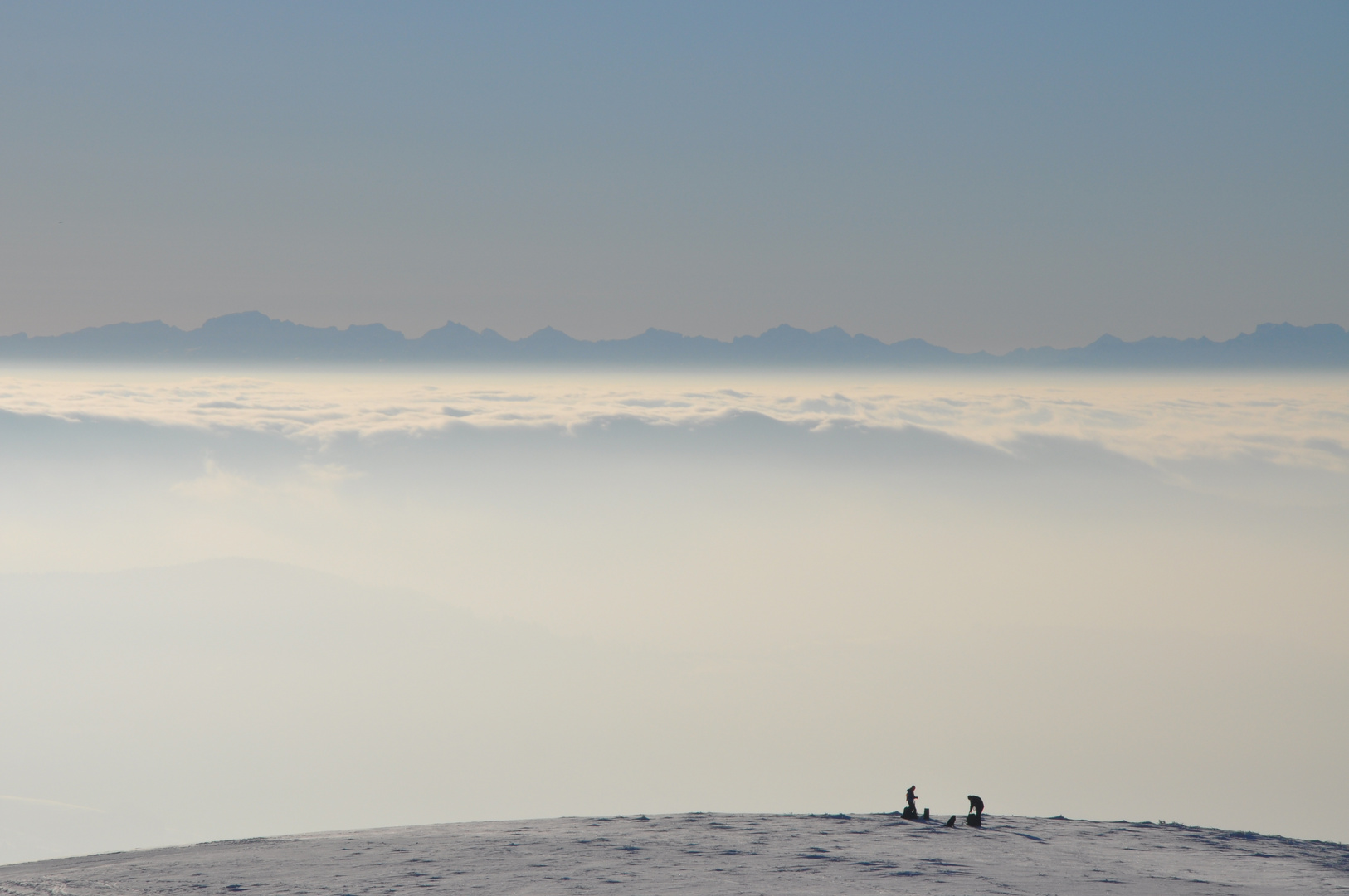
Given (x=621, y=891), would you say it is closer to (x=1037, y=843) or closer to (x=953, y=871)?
(x=953, y=871)

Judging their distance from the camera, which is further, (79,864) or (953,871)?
(79,864)

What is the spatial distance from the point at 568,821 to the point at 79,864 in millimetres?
18542

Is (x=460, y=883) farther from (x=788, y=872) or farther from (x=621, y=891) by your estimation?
(x=788, y=872)

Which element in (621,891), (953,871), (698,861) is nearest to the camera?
(621,891)

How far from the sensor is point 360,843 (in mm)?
33875

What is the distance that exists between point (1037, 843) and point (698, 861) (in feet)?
42.1

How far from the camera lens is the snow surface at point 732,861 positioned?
2597 cm

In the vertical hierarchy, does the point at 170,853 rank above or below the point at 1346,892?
below

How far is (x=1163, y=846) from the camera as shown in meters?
34.4

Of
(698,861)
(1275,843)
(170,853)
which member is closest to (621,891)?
(698,861)

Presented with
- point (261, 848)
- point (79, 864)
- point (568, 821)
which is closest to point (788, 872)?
point (568, 821)

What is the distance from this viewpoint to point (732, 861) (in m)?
29.1

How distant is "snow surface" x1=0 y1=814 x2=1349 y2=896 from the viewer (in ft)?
85.2

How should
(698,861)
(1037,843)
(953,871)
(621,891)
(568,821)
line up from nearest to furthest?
(621,891) → (953,871) → (698,861) → (1037,843) → (568,821)
